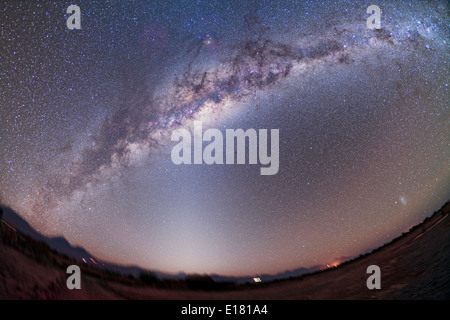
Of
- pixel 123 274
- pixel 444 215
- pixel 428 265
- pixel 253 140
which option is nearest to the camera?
pixel 253 140

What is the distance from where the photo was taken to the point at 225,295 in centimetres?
412

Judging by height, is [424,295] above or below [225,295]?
above

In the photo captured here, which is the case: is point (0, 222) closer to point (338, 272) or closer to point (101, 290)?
point (101, 290)

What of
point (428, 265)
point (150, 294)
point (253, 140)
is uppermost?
point (253, 140)

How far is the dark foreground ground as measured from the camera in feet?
11.8

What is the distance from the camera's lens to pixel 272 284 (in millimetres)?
4445

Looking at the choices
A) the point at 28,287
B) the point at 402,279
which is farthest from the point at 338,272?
the point at 28,287

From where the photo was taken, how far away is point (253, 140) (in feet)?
12.3

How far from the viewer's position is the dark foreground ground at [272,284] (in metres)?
3.59

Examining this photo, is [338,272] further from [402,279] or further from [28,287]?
[28,287]

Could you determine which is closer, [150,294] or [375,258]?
[150,294]

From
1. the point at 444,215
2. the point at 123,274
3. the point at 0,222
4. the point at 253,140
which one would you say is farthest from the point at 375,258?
the point at 0,222
